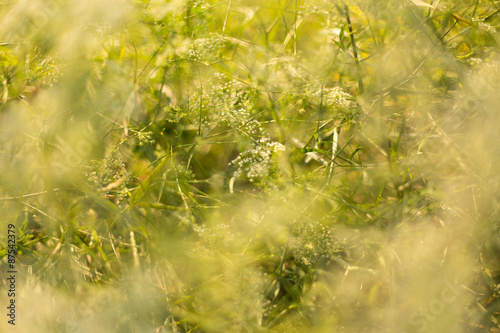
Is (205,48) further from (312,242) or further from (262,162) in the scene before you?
(312,242)

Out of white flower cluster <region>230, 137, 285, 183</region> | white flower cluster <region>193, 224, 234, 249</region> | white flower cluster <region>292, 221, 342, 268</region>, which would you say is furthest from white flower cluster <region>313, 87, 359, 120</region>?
white flower cluster <region>193, 224, 234, 249</region>

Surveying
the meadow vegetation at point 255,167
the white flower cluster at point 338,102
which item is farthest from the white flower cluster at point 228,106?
the white flower cluster at point 338,102

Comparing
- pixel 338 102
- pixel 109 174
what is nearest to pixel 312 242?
pixel 338 102

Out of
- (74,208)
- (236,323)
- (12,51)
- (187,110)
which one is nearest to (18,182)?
(74,208)

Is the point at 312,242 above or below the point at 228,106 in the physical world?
below

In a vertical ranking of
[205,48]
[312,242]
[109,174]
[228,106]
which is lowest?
[312,242]

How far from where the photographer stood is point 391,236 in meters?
0.81

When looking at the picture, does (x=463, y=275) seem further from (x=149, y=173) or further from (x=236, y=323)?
(x=149, y=173)

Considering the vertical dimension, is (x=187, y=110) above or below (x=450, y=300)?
above

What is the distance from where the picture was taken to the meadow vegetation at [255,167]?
807 mm

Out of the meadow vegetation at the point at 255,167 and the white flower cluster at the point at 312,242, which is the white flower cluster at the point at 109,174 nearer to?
the meadow vegetation at the point at 255,167

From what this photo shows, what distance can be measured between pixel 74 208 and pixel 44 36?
1.71 feet

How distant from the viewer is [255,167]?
77 cm

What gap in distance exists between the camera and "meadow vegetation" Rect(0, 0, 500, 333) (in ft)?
2.65
